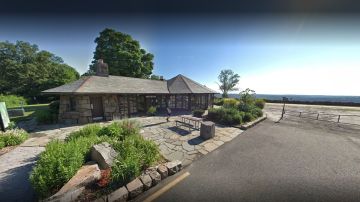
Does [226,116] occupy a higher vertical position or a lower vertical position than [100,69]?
lower

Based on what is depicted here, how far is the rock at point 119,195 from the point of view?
2855 millimetres

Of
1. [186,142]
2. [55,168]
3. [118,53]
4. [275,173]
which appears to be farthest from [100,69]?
[275,173]

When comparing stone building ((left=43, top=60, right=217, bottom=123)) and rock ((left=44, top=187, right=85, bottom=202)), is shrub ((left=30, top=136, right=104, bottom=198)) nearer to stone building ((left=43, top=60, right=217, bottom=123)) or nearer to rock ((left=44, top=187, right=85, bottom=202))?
rock ((left=44, top=187, right=85, bottom=202))

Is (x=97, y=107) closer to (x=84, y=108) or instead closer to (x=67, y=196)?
(x=84, y=108)

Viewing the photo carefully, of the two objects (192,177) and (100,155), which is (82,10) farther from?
(192,177)

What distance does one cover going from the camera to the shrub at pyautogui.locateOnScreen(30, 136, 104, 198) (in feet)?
9.48

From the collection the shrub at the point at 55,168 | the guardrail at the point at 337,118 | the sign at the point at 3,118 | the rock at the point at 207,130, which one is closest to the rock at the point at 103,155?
the shrub at the point at 55,168

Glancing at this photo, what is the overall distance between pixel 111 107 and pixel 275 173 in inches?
479

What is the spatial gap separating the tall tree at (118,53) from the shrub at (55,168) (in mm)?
21275

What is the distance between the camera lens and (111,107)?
39.6 ft

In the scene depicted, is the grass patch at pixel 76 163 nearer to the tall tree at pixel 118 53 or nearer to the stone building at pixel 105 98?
the stone building at pixel 105 98

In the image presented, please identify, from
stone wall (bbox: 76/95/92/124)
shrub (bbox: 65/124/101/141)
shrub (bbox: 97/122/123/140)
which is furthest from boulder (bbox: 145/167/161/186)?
stone wall (bbox: 76/95/92/124)

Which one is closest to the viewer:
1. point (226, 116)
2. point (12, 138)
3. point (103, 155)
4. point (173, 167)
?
point (103, 155)

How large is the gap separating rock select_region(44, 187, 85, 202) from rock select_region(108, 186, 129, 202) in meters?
0.67
